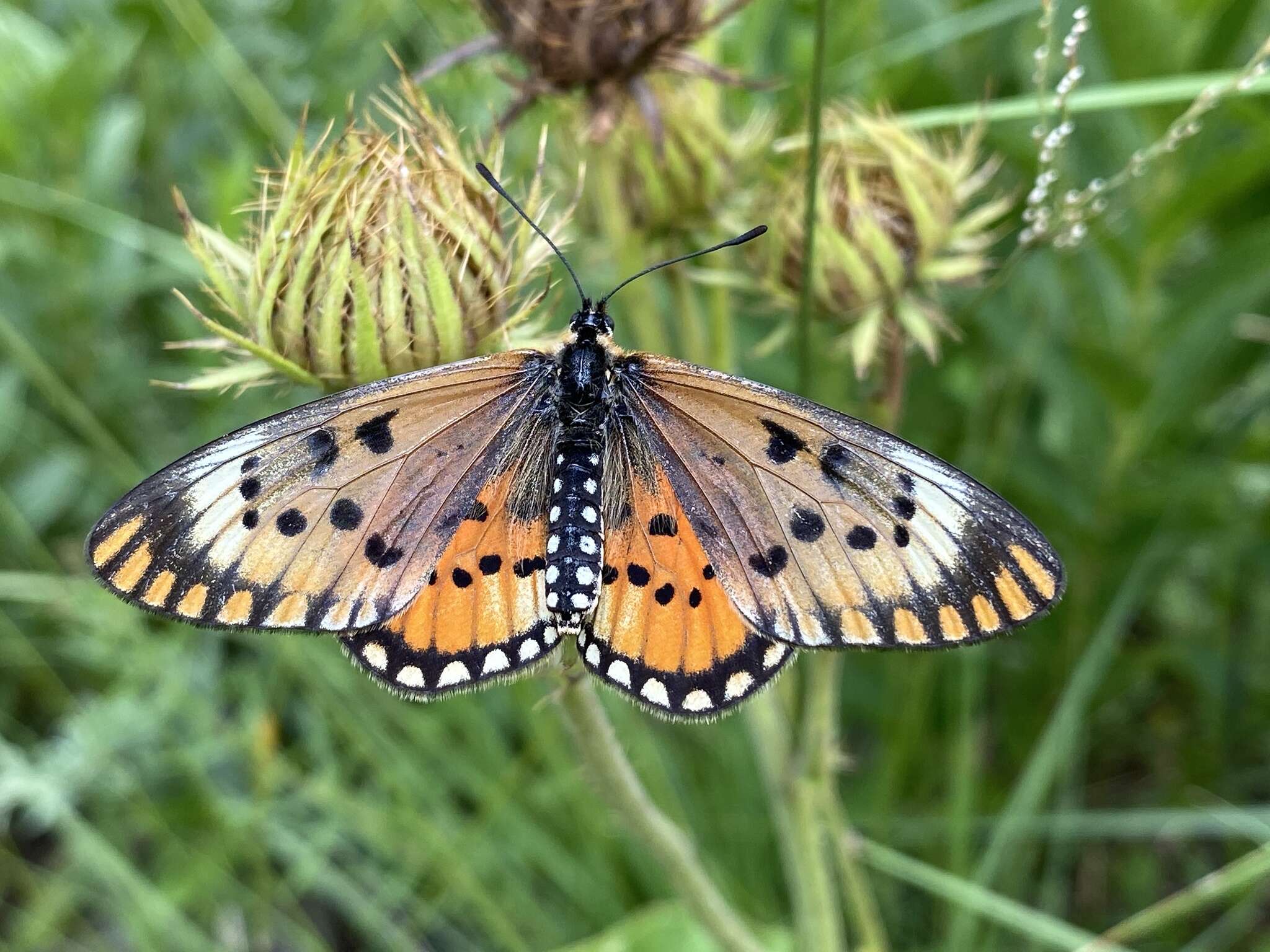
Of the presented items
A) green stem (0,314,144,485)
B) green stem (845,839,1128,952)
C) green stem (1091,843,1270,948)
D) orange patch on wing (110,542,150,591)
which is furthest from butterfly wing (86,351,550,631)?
green stem (1091,843,1270,948)

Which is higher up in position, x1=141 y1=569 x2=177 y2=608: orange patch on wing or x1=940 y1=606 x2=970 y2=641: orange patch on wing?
x1=141 y1=569 x2=177 y2=608: orange patch on wing

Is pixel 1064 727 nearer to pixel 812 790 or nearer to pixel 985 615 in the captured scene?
pixel 812 790

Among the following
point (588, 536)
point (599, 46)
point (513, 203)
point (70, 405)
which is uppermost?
point (599, 46)

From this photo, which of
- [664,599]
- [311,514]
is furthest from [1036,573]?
[311,514]

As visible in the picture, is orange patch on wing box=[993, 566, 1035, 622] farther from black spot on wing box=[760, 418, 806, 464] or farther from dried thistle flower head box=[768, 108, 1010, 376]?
dried thistle flower head box=[768, 108, 1010, 376]

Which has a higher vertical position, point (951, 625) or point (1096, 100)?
point (1096, 100)

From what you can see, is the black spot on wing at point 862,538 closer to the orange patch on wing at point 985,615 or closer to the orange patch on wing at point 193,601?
the orange patch on wing at point 985,615

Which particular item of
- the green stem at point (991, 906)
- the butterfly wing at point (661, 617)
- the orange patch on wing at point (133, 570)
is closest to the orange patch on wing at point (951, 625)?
the butterfly wing at point (661, 617)
